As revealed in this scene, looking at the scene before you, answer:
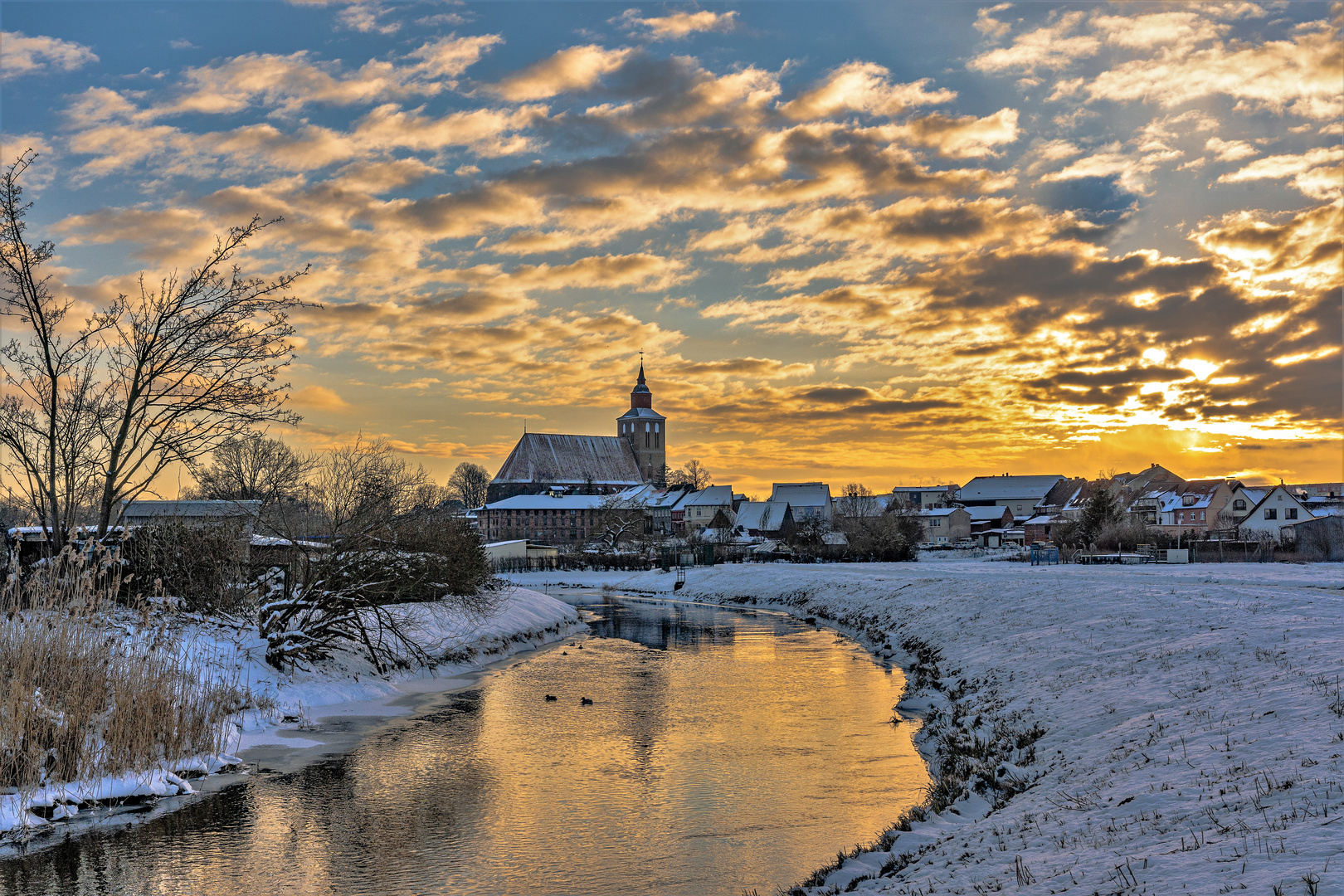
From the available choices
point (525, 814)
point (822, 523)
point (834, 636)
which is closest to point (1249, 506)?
point (822, 523)

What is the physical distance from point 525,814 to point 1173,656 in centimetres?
1255

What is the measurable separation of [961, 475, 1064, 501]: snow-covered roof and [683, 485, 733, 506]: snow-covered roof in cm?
4038

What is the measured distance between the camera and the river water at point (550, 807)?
1120cm

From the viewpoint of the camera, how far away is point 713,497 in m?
158

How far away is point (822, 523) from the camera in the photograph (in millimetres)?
134500

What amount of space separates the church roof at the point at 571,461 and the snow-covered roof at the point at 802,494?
33.3 metres

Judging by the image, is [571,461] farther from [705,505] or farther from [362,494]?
[362,494]

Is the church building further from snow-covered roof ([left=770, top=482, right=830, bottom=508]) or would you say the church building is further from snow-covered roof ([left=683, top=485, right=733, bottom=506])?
snow-covered roof ([left=770, top=482, right=830, bottom=508])

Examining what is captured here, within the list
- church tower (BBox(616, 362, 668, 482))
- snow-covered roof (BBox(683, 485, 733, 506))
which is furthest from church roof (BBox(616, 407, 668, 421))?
snow-covered roof (BBox(683, 485, 733, 506))

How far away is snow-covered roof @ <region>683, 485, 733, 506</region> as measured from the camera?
157 metres

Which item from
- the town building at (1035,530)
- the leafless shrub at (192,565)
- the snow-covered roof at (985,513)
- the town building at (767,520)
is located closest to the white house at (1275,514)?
the town building at (1035,530)

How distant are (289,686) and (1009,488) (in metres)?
149

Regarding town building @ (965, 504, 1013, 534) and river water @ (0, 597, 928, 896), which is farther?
town building @ (965, 504, 1013, 534)

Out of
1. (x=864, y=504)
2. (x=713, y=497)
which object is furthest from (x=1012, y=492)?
(x=713, y=497)
